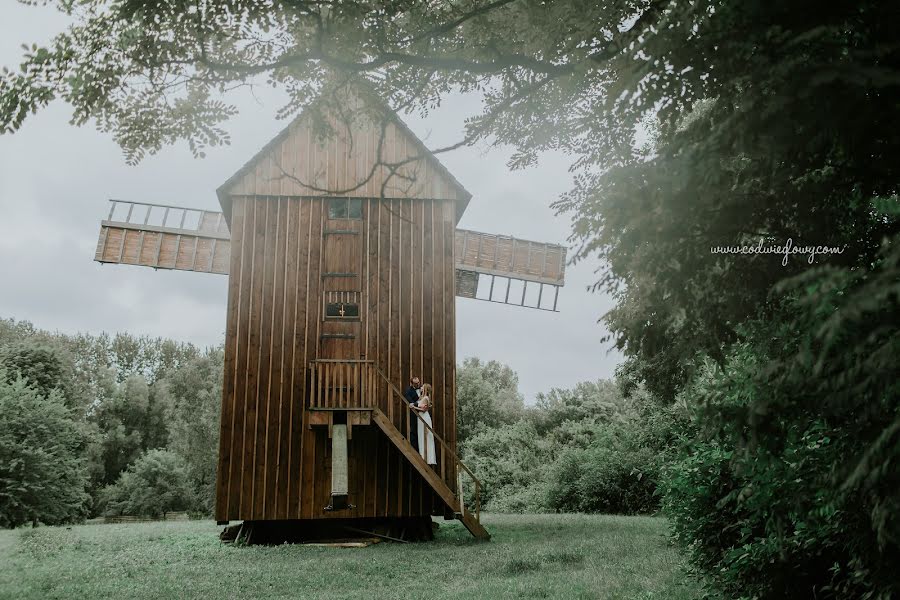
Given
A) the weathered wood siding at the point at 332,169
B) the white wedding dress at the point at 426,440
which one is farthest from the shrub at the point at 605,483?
the weathered wood siding at the point at 332,169

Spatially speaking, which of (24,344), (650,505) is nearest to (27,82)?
(650,505)

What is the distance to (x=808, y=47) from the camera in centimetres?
367

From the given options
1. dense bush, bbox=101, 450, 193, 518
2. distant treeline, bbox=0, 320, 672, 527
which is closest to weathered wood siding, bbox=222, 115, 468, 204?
distant treeline, bbox=0, 320, 672, 527

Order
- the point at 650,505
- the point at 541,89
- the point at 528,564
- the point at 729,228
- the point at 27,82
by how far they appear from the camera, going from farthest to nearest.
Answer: the point at 650,505 < the point at 528,564 < the point at 541,89 < the point at 27,82 < the point at 729,228

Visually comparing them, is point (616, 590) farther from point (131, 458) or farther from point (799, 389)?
point (131, 458)

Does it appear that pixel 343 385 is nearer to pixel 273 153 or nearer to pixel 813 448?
pixel 273 153

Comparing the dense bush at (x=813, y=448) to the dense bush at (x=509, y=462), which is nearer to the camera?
the dense bush at (x=813, y=448)

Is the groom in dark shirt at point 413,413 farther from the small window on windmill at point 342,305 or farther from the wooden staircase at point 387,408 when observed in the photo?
the small window on windmill at point 342,305

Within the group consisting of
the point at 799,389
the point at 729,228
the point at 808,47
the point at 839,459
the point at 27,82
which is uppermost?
the point at 27,82

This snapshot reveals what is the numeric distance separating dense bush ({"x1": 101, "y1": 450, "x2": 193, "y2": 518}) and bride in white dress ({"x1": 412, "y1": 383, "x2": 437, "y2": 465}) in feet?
90.0

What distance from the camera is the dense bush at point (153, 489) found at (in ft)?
122

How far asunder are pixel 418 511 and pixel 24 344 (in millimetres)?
28014

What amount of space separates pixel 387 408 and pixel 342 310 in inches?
96.5

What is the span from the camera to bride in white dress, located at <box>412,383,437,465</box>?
47.0ft
